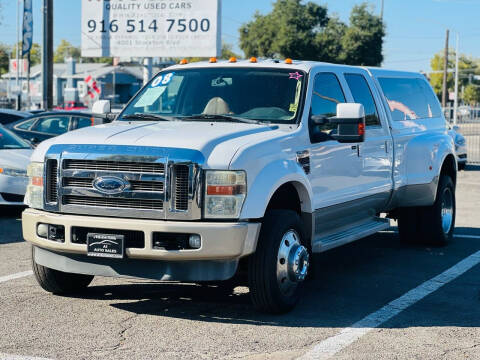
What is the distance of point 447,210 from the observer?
1032 centimetres

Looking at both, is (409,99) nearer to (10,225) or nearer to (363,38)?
(10,225)

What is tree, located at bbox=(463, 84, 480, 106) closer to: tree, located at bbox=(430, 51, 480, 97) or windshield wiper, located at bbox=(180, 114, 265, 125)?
tree, located at bbox=(430, 51, 480, 97)

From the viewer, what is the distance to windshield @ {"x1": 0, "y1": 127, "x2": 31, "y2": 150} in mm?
12594

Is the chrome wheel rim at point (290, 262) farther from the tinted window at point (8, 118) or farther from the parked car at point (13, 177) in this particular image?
the tinted window at point (8, 118)

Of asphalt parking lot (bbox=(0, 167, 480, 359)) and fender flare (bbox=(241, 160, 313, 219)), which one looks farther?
fender flare (bbox=(241, 160, 313, 219))

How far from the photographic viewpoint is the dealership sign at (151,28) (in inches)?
1044

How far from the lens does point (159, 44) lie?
27047 millimetres

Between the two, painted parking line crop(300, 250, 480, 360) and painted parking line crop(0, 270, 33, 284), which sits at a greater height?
painted parking line crop(300, 250, 480, 360)

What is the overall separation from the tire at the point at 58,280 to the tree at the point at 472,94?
133m

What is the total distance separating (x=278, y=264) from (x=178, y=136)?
48.1 inches

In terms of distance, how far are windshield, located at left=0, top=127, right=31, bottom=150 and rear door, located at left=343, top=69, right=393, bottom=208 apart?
6.14 metres

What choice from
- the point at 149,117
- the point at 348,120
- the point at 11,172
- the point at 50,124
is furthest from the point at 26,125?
the point at 348,120

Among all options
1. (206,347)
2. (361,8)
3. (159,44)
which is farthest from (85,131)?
(361,8)

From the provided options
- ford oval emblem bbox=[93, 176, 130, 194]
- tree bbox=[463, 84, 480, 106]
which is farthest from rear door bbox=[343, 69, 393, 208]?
tree bbox=[463, 84, 480, 106]
